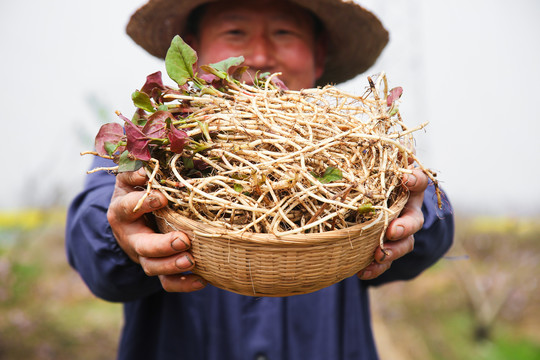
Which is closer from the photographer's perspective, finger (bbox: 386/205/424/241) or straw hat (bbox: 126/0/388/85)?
finger (bbox: 386/205/424/241)

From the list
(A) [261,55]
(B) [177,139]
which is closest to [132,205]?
(B) [177,139]

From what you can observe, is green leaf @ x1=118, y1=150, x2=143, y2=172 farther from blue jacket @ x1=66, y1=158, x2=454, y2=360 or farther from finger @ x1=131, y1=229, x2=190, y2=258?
blue jacket @ x1=66, y1=158, x2=454, y2=360

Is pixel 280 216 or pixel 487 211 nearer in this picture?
pixel 280 216

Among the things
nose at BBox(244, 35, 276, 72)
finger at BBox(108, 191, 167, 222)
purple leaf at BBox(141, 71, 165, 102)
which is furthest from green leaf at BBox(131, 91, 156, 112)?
nose at BBox(244, 35, 276, 72)

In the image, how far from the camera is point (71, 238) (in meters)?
1.17

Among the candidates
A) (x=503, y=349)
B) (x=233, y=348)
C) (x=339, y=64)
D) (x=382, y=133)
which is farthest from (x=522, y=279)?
(x=382, y=133)

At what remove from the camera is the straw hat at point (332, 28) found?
A: 146 centimetres

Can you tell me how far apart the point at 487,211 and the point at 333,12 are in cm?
273

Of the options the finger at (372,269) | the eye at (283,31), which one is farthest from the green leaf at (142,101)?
the eye at (283,31)

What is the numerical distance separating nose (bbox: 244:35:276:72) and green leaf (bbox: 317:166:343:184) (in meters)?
0.71

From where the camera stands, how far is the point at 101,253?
3.46 ft

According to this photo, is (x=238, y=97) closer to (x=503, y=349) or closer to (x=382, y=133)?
(x=382, y=133)

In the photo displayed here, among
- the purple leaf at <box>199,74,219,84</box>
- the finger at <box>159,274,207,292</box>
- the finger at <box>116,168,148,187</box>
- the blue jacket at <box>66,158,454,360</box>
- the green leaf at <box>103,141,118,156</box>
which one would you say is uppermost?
the purple leaf at <box>199,74,219,84</box>

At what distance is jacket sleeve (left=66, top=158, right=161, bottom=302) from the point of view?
1.05m
